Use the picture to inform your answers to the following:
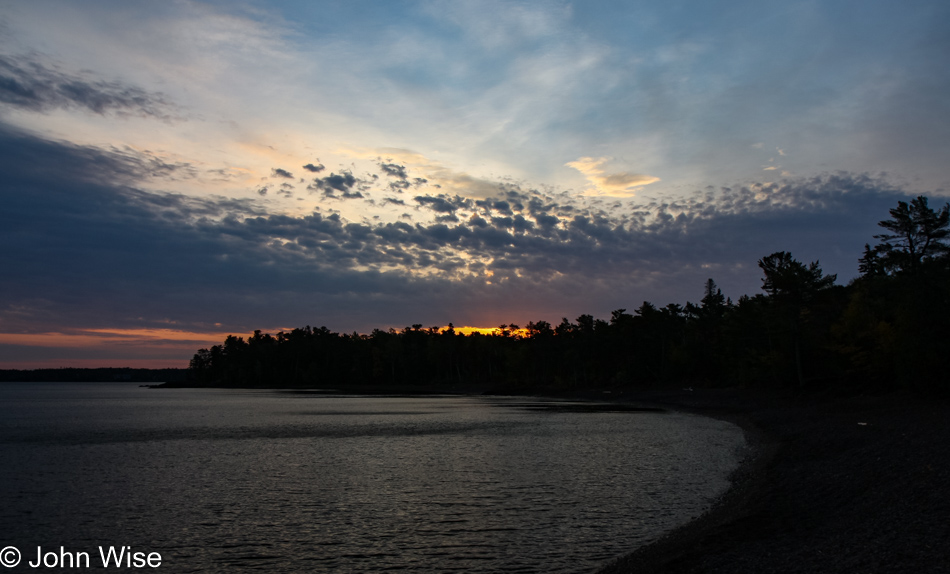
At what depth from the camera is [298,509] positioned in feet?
80.1

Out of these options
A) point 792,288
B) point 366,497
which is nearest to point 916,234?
point 792,288

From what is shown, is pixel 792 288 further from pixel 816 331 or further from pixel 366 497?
pixel 366 497

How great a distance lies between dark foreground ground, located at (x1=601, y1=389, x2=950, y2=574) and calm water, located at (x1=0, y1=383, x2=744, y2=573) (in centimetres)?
199

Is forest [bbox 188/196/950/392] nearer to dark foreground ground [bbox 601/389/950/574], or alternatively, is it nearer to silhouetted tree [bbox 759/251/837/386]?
silhouetted tree [bbox 759/251/837/386]

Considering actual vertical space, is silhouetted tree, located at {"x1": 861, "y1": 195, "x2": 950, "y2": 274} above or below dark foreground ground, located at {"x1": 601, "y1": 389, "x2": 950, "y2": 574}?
above

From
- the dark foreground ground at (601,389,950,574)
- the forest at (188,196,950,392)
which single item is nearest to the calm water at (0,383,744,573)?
the dark foreground ground at (601,389,950,574)

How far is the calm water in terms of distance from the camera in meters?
18.5

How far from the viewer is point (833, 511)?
19.6 m

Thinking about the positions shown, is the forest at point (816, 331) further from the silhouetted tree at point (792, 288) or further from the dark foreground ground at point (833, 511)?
the dark foreground ground at point (833, 511)

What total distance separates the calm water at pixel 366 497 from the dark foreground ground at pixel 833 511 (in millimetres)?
1990

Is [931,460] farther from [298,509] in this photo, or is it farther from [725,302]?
[725,302]

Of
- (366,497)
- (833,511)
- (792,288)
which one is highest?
(792,288)

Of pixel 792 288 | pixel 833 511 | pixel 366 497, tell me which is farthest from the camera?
pixel 792 288

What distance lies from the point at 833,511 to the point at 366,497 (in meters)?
18.7
